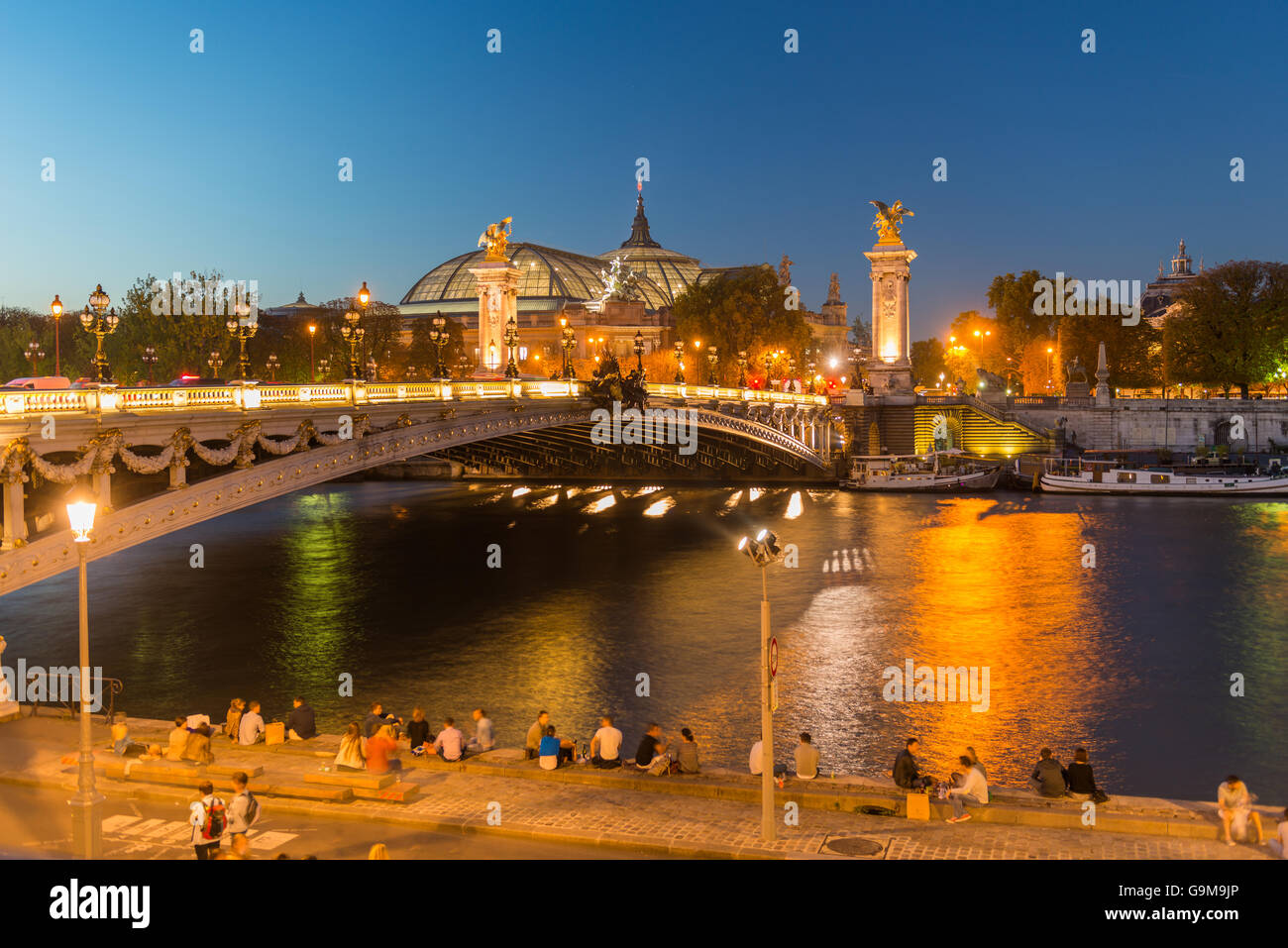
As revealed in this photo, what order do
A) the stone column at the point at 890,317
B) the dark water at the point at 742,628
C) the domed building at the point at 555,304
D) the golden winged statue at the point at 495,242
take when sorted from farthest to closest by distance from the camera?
the domed building at the point at 555,304, the stone column at the point at 890,317, the golden winged statue at the point at 495,242, the dark water at the point at 742,628

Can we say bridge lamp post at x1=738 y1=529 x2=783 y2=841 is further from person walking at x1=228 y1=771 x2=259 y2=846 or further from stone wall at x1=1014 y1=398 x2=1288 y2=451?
stone wall at x1=1014 y1=398 x2=1288 y2=451

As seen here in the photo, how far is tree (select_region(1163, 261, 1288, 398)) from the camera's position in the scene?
10781cm

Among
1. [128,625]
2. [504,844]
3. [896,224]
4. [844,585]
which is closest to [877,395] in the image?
[896,224]

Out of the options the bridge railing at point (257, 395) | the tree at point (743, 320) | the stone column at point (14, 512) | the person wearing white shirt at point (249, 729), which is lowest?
the person wearing white shirt at point (249, 729)

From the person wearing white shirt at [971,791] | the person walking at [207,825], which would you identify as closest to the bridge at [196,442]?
the person walking at [207,825]

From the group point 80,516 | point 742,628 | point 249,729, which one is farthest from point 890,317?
point 80,516

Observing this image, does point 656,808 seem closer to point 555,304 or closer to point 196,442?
point 196,442

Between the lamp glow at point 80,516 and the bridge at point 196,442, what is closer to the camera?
the lamp glow at point 80,516

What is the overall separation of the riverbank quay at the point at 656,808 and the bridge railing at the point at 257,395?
791 centimetres

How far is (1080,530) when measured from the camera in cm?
6109

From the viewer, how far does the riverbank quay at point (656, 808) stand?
15422 millimetres

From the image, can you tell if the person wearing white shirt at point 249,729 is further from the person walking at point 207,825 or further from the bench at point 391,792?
the person walking at point 207,825
